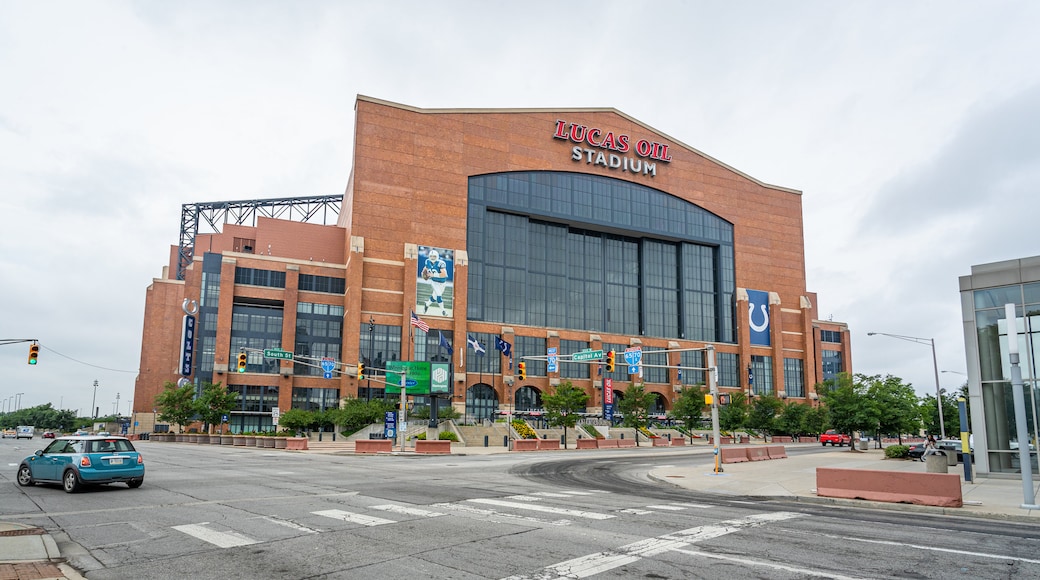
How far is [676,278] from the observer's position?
10131 centimetres

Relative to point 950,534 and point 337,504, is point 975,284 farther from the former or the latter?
point 337,504

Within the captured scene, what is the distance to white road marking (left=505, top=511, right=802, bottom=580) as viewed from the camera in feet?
30.6

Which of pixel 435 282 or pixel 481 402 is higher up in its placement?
pixel 435 282

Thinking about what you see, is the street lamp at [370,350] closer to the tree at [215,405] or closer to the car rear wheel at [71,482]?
the tree at [215,405]

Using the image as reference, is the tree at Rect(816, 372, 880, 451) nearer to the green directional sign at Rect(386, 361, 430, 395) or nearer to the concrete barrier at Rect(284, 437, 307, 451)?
the green directional sign at Rect(386, 361, 430, 395)

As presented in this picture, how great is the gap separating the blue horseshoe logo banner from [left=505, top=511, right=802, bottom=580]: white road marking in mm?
91572

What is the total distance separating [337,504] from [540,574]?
8592mm

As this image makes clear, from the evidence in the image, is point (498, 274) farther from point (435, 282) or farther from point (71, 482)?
point (71, 482)

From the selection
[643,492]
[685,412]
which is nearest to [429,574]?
[643,492]

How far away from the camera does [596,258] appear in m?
96.6

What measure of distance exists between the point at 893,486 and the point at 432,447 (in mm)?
33656

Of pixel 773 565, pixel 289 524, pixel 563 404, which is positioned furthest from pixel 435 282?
pixel 773 565

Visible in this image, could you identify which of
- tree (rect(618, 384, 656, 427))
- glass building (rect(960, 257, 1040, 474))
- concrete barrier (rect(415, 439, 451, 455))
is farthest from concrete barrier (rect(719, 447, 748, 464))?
tree (rect(618, 384, 656, 427))

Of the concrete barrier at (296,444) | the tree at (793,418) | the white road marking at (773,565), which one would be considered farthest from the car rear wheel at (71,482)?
the tree at (793,418)
